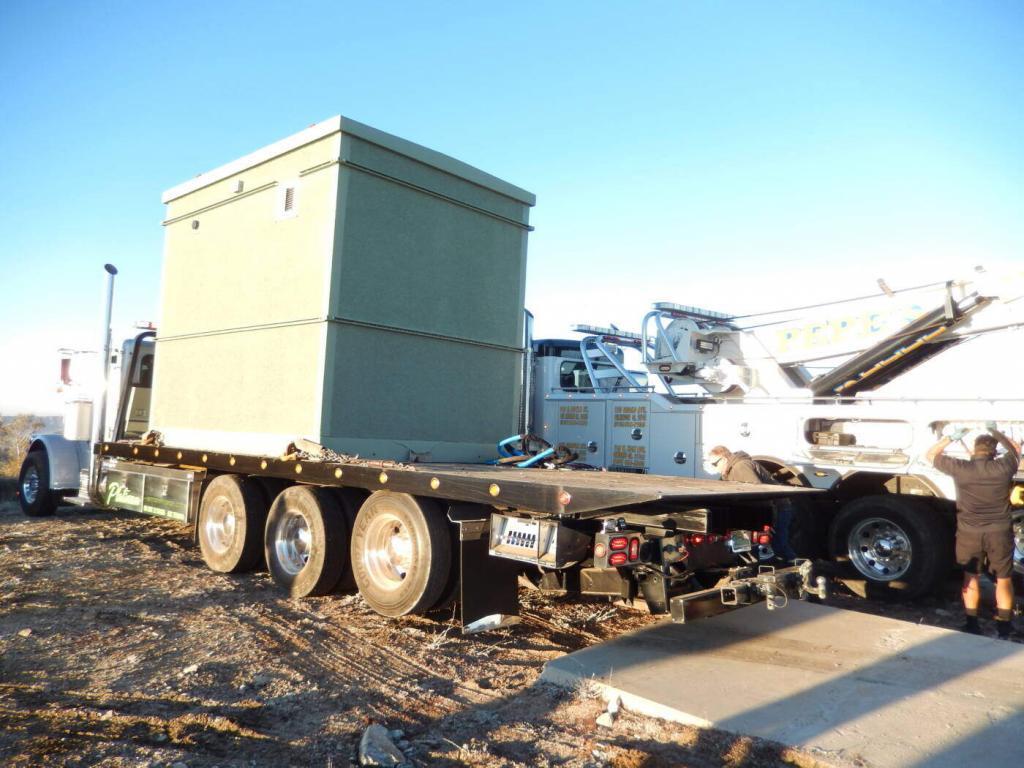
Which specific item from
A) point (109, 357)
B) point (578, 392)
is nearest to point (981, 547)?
point (578, 392)

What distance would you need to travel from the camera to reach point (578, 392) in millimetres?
10617

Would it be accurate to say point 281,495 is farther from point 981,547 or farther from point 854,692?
point 981,547

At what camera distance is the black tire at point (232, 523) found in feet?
23.5

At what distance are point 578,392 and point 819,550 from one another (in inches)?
153

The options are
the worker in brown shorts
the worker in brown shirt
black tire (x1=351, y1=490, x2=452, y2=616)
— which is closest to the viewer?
black tire (x1=351, y1=490, x2=452, y2=616)

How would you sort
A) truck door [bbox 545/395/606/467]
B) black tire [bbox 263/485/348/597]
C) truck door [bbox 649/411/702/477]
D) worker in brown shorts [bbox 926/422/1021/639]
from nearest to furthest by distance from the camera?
worker in brown shorts [bbox 926/422/1021/639] → black tire [bbox 263/485/348/597] → truck door [bbox 649/411/702/477] → truck door [bbox 545/395/606/467]

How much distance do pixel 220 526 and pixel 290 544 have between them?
3.91 ft

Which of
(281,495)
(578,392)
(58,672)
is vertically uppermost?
(578,392)

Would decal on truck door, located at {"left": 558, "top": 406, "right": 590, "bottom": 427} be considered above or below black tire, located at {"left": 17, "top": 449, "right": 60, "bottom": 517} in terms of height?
above

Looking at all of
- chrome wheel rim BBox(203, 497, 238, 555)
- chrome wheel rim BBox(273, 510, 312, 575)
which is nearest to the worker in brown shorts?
chrome wheel rim BBox(273, 510, 312, 575)

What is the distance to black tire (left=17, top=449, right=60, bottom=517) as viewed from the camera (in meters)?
11.0

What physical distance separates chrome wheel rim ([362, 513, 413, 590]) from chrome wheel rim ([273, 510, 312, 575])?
1.04 m

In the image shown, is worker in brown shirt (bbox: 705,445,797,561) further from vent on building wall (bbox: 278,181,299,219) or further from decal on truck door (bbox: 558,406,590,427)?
vent on building wall (bbox: 278,181,299,219)

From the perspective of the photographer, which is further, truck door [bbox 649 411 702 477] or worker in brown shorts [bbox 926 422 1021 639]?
truck door [bbox 649 411 702 477]
